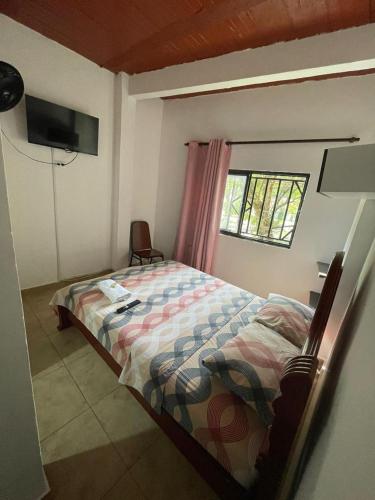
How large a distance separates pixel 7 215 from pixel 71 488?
1.36 m

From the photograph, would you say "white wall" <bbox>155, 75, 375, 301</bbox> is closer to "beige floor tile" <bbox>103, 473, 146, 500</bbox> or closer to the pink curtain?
the pink curtain

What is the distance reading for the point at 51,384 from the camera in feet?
4.96

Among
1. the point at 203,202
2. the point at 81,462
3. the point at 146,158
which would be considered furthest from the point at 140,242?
the point at 81,462

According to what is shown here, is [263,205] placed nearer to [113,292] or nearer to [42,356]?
[113,292]

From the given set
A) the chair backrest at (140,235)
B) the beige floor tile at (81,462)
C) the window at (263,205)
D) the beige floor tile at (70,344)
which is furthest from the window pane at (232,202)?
the beige floor tile at (81,462)

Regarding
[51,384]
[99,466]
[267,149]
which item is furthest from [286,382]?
[267,149]

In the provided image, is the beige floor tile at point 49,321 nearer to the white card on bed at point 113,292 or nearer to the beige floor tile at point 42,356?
the beige floor tile at point 42,356

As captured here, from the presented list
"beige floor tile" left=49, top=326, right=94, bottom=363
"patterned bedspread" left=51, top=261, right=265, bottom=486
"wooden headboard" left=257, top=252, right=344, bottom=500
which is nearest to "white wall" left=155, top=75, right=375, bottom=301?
"patterned bedspread" left=51, top=261, right=265, bottom=486

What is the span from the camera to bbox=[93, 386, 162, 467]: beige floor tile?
120cm

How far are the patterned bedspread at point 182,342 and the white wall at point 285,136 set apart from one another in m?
0.91

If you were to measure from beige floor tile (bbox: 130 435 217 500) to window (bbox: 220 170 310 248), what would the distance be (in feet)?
7.81

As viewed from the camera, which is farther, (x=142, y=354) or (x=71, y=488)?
(x=142, y=354)

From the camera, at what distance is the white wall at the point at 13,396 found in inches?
24.2

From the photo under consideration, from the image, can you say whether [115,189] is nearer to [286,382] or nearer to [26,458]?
[26,458]
